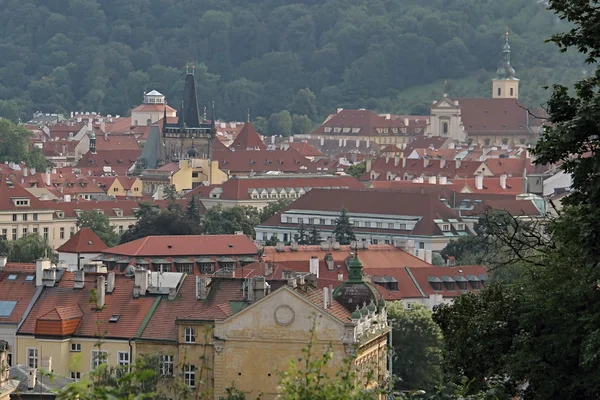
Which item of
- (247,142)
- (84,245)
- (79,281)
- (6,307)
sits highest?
(247,142)

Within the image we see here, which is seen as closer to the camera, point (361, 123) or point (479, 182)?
point (479, 182)

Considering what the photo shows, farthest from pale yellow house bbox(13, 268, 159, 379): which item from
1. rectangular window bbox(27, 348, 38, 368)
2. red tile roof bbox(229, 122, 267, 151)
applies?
red tile roof bbox(229, 122, 267, 151)

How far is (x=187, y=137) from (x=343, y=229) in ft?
150

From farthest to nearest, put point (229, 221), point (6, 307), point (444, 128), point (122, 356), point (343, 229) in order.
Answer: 1. point (444, 128)
2. point (229, 221)
3. point (343, 229)
4. point (6, 307)
5. point (122, 356)

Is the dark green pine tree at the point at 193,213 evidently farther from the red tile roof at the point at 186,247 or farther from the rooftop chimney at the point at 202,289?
the rooftop chimney at the point at 202,289

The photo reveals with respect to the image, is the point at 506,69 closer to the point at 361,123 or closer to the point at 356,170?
the point at 361,123

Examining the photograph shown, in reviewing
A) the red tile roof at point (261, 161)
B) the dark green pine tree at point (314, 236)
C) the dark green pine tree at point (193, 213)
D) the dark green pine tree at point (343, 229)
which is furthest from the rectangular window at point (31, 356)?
the red tile roof at point (261, 161)

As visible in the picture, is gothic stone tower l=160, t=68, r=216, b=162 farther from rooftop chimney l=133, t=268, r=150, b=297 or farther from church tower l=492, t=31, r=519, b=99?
rooftop chimney l=133, t=268, r=150, b=297

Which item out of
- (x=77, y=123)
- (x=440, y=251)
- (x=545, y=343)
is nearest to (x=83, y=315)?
(x=545, y=343)

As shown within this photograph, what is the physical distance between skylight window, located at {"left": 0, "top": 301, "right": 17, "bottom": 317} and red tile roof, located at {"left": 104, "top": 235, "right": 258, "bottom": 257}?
1079 inches

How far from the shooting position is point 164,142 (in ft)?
466

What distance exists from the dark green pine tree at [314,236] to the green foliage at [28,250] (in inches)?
411

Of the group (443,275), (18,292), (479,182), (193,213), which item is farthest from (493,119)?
(18,292)

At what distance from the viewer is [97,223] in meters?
101
